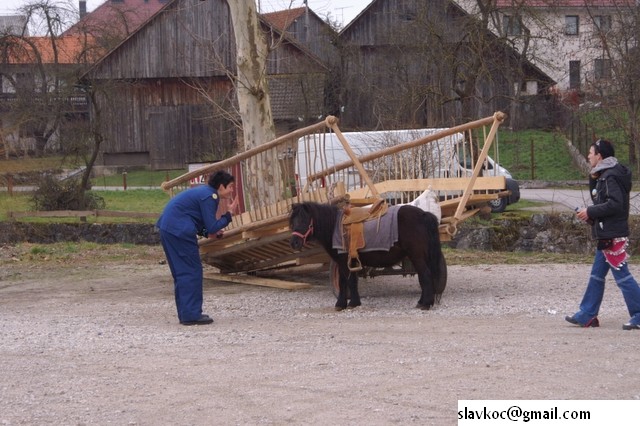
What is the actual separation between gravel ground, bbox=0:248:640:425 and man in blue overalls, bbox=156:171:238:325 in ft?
0.99

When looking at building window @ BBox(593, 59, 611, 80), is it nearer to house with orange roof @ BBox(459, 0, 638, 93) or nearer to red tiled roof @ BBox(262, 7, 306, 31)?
house with orange roof @ BBox(459, 0, 638, 93)

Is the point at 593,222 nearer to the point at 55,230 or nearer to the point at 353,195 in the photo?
the point at 353,195

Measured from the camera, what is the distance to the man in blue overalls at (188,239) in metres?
11.0

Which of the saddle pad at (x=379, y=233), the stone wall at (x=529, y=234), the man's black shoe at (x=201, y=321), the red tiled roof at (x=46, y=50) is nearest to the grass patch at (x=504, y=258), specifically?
the stone wall at (x=529, y=234)

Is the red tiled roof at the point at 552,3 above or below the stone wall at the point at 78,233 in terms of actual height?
above

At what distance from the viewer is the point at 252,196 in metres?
13.3

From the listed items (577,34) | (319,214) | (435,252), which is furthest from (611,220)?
(577,34)

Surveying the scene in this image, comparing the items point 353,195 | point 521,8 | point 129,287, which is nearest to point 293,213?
point 353,195

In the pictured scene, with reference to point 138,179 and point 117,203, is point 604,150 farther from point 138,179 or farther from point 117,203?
point 138,179

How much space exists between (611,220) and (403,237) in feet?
8.78

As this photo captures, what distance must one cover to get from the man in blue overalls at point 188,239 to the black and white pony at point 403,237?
942 mm

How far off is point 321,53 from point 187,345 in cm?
3480

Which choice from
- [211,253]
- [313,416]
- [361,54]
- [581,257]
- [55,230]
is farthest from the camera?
[361,54]

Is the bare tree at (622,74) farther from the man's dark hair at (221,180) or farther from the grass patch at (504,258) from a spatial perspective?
the man's dark hair at (221,180)
